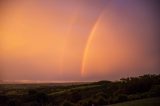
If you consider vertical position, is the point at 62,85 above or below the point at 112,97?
above

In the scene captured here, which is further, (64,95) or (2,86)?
(2,86)

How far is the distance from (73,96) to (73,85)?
57.7 feet

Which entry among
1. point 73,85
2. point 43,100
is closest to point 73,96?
point 43,100

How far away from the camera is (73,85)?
218 feet

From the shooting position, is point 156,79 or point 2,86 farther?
point 2,86

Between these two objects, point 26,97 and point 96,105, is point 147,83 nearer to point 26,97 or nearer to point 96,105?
point 96,105

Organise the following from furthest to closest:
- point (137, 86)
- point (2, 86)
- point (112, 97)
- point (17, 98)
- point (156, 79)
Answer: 1. point (2, 86)
2. point (17, 98)
3. point (156, 79)
4. point (137, 86)
5. point (112, 97)

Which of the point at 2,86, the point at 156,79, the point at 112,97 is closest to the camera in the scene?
the point at 112,97

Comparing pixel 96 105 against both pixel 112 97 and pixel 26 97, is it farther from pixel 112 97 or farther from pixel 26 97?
pixel 26 97

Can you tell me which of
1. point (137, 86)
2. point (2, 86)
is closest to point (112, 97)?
point (137, 86)

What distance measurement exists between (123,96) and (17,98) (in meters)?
19.6

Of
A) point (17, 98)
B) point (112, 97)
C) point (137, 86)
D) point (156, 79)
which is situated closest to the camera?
point (112, 97)

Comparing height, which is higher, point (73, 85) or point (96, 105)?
point (73, 85)

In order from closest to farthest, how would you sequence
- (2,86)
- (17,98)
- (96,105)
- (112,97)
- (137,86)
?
(96,105)
(112,97)
(137,86)
(17,98)
(2,86)
